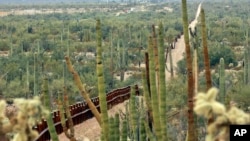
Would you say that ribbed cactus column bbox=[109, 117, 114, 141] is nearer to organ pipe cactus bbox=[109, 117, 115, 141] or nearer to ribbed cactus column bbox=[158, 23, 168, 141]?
organ pipe cactus bbox=[109, 117, 115, 141]

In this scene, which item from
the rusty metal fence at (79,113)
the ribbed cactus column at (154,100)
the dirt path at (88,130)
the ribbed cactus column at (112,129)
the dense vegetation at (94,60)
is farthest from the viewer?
the dense vegetation at (94,60)

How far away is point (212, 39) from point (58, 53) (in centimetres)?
1535

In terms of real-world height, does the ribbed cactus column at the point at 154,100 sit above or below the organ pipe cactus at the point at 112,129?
above

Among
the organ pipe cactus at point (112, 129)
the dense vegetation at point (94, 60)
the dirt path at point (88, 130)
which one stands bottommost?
the dense vegetation at point (94, 60)

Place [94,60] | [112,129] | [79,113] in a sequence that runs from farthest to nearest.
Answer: [94,60] → [79,113] → [112,129]

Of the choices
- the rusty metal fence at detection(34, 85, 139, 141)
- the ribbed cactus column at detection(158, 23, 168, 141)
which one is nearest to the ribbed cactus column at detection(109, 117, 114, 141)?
the ribbed cactus column at detection(158, 23, 168, 141)

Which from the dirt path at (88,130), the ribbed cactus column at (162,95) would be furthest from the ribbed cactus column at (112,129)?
the dirt path at (88,130)

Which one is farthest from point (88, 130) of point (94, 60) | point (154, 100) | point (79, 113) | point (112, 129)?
point (94, 60)

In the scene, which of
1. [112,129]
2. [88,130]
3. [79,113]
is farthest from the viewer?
[79,113]

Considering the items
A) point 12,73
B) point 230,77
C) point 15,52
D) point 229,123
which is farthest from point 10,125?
point 15,52

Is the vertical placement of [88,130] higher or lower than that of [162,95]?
lower

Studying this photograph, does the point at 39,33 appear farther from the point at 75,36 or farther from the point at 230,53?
the point at 230,53

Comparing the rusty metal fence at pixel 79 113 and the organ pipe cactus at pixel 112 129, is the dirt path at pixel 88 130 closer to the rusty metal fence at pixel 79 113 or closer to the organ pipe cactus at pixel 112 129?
the rusty metal fence at pixel 79 113

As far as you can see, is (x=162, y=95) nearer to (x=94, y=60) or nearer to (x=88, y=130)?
(x=88, y=130)
